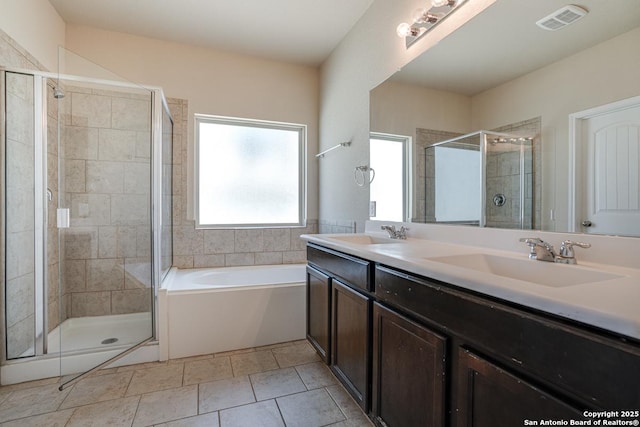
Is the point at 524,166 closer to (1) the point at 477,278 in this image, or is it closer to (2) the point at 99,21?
(1) the point at 477,278

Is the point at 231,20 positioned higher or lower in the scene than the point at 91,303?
higher

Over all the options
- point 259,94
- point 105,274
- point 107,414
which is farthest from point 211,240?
point 107,414

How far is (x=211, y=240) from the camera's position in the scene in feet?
10.1

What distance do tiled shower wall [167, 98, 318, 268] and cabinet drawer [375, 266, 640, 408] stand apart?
2.40 m

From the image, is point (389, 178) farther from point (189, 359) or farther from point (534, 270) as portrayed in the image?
point (189, 359)

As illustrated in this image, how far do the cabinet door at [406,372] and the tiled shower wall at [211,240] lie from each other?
2.08 meters

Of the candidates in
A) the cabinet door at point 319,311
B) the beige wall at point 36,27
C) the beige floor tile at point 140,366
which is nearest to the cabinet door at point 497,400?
the cabinet door at point 319,311

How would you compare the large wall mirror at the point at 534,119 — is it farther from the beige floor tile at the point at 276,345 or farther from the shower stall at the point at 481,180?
the beige floor tile at the point at 276,345

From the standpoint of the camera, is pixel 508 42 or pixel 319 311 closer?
pixel 508 42

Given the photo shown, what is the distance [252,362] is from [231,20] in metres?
2.69

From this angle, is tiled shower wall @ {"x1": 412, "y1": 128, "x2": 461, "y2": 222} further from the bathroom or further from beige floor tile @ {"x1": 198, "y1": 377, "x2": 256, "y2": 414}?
beige floor tile @ {"x1": 198, "y1": 377, "x2": 256, "y2": 414}

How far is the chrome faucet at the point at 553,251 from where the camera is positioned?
41.7 inches

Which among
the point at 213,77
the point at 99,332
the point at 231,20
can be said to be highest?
the point at 231,20

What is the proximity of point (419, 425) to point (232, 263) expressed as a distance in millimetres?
2420
